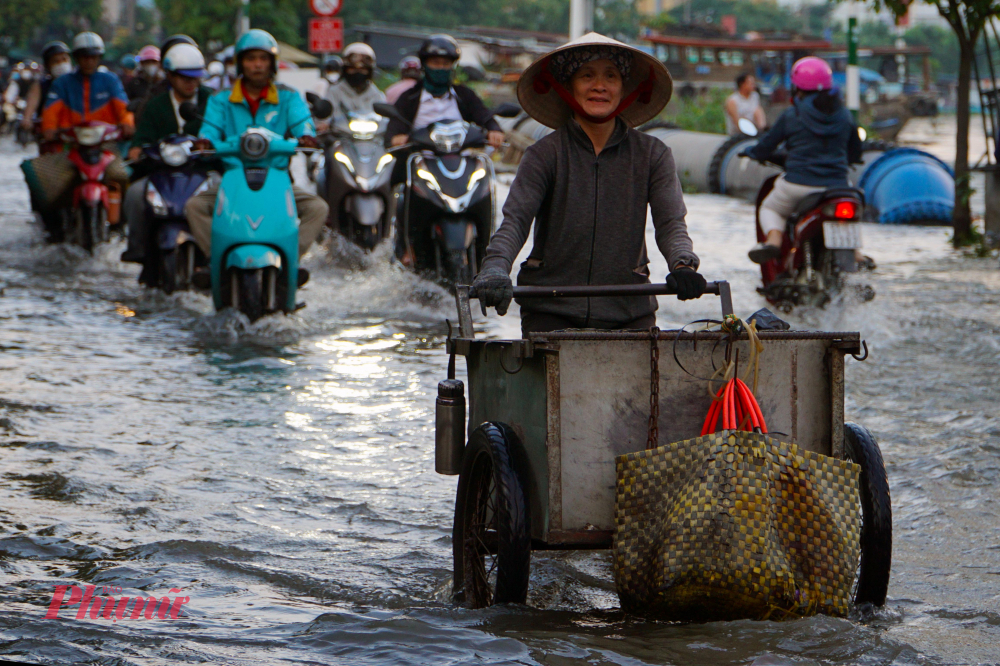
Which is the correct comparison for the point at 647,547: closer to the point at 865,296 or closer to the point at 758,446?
the point at 758,446

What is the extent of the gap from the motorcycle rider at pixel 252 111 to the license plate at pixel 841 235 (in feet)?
11.4

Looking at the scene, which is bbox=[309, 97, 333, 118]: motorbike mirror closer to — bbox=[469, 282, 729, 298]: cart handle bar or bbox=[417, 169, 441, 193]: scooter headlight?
bbox=[417, 169, 441, 193]: scooter headlight

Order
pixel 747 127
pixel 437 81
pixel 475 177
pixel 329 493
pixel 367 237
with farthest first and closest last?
pixel 367 237
pixel 437 81
pixel 475 177
pixel 747 127
pixel 329 493

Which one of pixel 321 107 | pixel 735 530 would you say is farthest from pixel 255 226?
pixel 735 530

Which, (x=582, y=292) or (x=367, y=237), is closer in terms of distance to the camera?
(x=582, y=292)

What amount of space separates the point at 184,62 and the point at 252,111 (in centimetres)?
149

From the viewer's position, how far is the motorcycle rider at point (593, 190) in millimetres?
4117

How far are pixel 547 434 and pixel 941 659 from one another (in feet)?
3.97

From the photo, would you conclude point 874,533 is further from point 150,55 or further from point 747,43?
point 747,43

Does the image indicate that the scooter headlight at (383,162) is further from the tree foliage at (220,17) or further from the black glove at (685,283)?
the tree foliage at (220,17)

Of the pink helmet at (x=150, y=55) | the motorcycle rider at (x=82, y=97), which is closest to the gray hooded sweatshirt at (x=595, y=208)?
the motorcycle rider at (x=82, y=97)

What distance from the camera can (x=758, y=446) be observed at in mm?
3193

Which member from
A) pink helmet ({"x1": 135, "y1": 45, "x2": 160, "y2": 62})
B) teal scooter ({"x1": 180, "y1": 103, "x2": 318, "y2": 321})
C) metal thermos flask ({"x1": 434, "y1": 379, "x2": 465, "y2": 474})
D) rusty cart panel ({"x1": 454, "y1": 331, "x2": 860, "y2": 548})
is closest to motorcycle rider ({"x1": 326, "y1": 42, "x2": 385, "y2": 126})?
pink helmet ({"x1": 135, "y1": 45, "x2": 160, "y2": 62})

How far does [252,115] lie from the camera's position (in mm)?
8828
